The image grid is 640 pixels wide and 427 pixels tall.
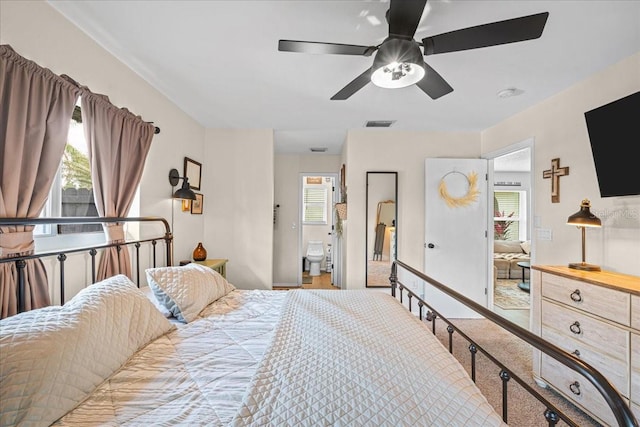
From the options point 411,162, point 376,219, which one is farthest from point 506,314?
point 411,162

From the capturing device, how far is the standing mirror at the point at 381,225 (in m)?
3.51

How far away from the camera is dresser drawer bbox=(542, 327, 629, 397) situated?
5.00 ft

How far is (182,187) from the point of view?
8.36 feet

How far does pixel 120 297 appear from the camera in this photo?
1.20 metres

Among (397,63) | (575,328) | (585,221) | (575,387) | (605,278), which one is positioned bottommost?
(575,387)

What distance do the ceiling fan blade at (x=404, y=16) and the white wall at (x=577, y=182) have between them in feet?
5.80

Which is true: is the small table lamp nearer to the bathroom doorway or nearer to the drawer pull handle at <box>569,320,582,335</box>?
the drawer pull handle at <box>569,320,582,335</box>

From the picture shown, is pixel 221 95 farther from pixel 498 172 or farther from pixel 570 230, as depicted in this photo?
pixel 498 172

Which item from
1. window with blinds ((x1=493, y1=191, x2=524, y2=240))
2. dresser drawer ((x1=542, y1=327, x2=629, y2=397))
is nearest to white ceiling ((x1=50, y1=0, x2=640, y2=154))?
dresser drawer ((x1=542, y1=327, x2=629, y2=397))

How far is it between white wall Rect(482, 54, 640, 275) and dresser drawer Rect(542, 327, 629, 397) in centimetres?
64

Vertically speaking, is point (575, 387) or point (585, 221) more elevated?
point (585, 221)

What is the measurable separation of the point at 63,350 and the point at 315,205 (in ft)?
17.0

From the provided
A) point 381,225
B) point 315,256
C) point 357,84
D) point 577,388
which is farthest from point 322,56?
point 315,256

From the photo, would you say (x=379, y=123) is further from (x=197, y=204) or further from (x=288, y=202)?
(x=197, y=204)
